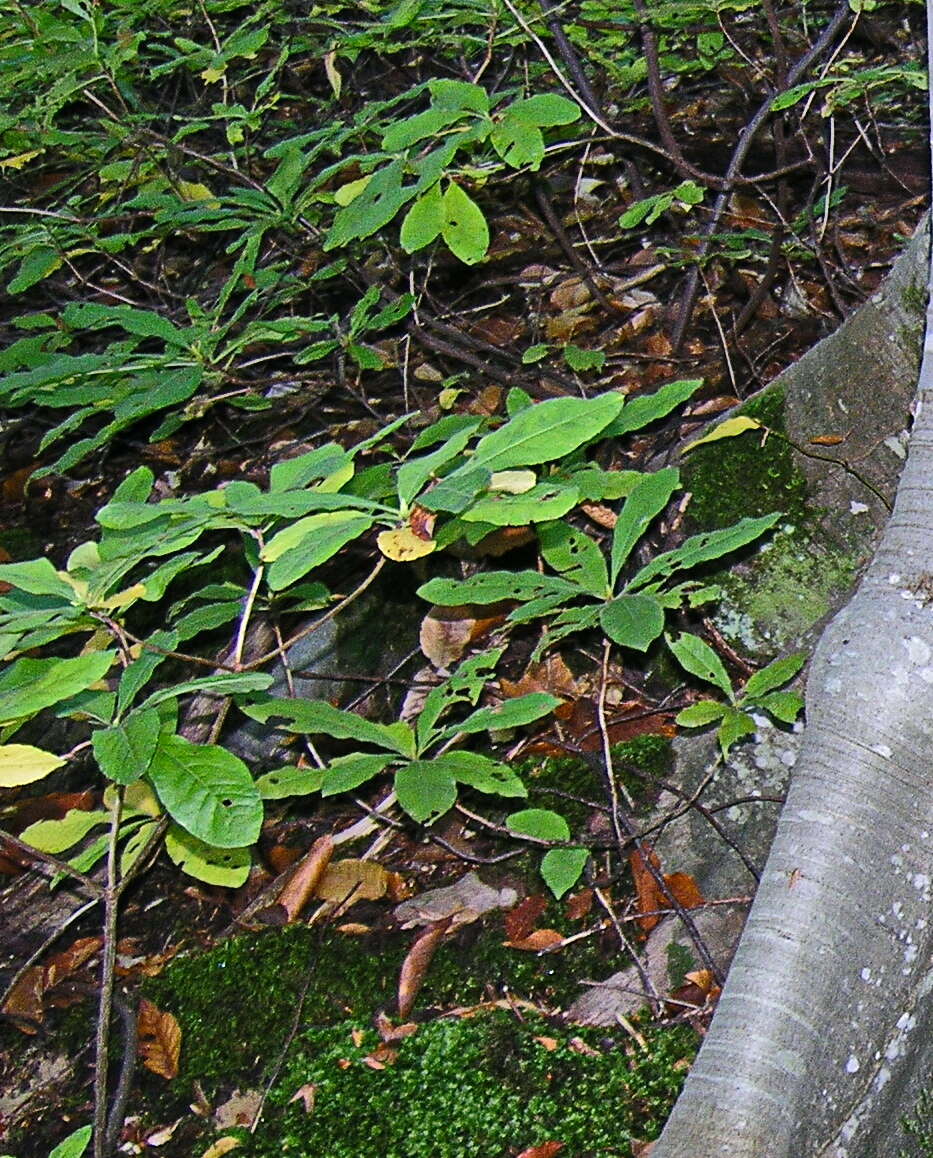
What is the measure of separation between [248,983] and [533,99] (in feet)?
5.31

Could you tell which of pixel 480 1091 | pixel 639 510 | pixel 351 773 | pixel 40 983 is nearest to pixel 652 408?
pixel 639 510

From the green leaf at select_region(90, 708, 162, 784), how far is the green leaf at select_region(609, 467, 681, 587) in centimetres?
73

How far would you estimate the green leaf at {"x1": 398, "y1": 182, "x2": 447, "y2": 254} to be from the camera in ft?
6.60

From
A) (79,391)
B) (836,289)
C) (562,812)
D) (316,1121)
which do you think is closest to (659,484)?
(562,812)

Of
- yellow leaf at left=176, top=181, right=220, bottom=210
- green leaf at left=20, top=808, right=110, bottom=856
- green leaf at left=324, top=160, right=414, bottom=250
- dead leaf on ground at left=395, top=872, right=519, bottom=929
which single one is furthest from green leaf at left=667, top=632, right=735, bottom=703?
yellow leaf at left=176, top=181, right=220, bottom=210

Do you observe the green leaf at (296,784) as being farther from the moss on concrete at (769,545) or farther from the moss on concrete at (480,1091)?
the moss on concrete at (769,545)

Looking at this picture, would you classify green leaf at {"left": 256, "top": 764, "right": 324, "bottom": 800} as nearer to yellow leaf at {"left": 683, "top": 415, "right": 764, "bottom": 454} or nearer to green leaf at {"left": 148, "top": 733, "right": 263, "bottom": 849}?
green leaf at {"left": 148, "top": 733, "right": 263, "bottom": 849}

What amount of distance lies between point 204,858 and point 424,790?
584 millimetres

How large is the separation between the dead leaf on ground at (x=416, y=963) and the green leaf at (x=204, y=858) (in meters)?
0.31

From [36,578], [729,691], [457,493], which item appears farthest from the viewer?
[729,691]

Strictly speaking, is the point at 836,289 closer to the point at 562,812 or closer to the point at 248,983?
the point at 562,812

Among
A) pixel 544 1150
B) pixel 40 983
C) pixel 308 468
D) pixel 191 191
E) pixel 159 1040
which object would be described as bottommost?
pixel 40 983

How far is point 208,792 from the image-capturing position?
1.25m

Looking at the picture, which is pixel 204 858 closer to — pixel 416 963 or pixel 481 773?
pixel 416 963
